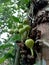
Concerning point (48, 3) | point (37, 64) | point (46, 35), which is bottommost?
point (37, 64)

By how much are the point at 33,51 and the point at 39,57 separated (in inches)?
2.1

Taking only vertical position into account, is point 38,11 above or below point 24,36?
above

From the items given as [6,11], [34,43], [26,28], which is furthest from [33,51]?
Answer: [6,11]

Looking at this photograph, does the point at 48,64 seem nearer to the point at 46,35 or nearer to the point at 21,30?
the point at 46,35

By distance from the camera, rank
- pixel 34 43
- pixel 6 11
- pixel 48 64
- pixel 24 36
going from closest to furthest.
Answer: pixel 48 64 < pixel 34 43 < pixel 24 36 < pixel 6 11

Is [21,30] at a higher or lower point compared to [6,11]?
lower

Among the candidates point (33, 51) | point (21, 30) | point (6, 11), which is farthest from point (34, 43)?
point (6, 11)

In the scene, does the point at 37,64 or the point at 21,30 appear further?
the point at 21,30

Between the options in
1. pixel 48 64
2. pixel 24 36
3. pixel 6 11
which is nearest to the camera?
pixel 48 64

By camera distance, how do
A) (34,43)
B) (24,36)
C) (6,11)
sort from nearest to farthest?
(34,43) < (24,36) < (6,11)

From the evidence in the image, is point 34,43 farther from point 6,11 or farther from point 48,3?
point 6,11

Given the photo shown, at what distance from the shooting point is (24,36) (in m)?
0.86

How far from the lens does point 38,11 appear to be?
88 centimetres

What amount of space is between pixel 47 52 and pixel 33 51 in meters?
0.09
